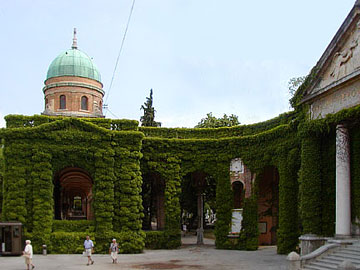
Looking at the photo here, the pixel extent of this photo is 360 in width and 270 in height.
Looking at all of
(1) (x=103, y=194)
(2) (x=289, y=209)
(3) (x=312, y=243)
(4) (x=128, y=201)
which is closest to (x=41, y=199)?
(1) (x=103, y=194)

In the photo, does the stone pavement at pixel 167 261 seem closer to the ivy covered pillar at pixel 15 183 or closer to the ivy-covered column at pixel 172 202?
the ivy-covered column at pixel 172 202

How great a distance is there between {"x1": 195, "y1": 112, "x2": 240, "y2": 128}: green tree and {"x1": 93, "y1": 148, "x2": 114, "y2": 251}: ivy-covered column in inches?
823

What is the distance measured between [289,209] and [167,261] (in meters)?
7.53

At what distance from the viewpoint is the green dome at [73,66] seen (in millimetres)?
44531

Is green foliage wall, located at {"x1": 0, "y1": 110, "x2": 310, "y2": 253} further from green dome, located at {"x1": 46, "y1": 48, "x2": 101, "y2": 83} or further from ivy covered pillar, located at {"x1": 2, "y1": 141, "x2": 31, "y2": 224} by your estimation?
green dome, located at {"x1": 46, "y1": 48, "x2": 101, "y2": 83}

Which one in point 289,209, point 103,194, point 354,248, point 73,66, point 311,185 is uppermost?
point 73,66

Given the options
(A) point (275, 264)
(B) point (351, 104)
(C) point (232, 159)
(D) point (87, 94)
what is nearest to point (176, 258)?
(A) point (275, 264)

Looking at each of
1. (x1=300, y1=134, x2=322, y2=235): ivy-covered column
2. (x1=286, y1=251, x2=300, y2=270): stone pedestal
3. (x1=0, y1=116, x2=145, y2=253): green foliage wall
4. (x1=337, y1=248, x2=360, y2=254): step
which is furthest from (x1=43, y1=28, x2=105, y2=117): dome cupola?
(x1=337, y1=248, x2=360, y2=254): step

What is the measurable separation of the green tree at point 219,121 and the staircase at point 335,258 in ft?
97.9

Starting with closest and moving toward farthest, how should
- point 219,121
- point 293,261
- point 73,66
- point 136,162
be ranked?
point 293,261 → point 136,162 → point 73,66 → point 219,121

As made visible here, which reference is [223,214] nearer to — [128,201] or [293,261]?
[128,201]

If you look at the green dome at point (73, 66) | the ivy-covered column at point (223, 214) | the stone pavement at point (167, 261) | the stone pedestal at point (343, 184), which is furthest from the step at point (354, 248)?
the green dome at point (73, 66)

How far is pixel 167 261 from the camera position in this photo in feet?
81.9

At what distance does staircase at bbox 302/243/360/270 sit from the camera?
19.0 m
